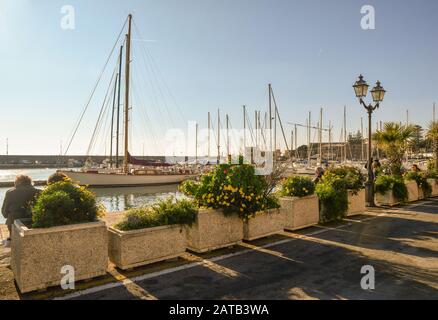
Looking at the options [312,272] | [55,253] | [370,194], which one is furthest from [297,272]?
[370,194]

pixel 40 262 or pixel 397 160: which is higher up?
pixel 397 160

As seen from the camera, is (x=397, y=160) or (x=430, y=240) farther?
(x=397, y=160)

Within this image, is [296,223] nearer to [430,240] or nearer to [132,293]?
[430,240]

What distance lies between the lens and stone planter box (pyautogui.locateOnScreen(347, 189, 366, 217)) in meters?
11.2

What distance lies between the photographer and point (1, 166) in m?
95.3

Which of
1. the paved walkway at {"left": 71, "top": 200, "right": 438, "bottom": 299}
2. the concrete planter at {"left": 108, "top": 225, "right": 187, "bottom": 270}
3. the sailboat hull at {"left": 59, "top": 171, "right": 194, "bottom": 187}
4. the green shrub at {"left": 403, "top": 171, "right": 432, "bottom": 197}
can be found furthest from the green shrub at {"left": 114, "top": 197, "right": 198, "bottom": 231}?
the sailboat hull at {"left": 59, "top": 171, "right": 194, "bottom": 187}

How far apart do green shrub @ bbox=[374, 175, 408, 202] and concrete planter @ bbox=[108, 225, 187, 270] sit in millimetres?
10700

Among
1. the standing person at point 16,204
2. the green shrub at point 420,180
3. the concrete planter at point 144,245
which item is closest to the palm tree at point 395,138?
the green shrub at point 420,180

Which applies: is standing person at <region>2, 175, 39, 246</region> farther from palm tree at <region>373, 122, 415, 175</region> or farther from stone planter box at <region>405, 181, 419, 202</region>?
palm tree at <region>373, 122, 415, 175</region>

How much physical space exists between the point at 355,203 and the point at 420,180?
274 inches

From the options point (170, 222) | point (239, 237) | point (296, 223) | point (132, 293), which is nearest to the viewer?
point (132, 293)

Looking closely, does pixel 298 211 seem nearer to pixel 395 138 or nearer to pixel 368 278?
pixel 368 278
